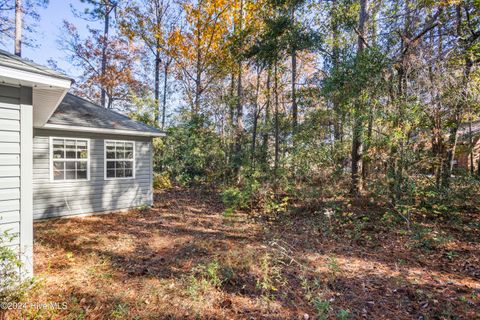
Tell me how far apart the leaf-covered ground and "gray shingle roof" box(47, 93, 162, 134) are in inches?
106

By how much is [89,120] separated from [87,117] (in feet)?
0.87

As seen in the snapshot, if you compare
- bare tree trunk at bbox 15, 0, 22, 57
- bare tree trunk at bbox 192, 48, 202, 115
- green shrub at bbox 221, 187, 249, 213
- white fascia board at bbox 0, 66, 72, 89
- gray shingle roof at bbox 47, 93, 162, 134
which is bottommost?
green shrub at bbox 221, 187, 249, 213

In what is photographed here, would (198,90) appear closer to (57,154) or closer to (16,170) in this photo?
(57,154)

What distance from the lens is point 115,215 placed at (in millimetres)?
7340

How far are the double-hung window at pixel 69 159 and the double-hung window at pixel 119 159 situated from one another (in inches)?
22.6

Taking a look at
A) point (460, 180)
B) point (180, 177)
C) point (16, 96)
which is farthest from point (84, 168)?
point (460, 180)

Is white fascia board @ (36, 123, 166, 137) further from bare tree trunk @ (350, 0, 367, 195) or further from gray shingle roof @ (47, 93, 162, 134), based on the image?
bare tree trunk @ (350, 0, 367, 195)

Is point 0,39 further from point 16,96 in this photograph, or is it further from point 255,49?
point 16,96

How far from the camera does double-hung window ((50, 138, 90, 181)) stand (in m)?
6.55

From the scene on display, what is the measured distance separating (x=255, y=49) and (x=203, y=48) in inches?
237

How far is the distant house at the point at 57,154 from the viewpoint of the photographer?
299 cm

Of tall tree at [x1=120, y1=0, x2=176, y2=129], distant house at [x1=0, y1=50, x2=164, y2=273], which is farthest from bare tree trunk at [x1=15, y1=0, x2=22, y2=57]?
distant house at [x1=0, y1=50, x2=164, y2=273]

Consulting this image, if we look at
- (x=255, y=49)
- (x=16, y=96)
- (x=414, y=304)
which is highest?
(x=255, y=49)

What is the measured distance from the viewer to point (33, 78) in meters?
2.96
